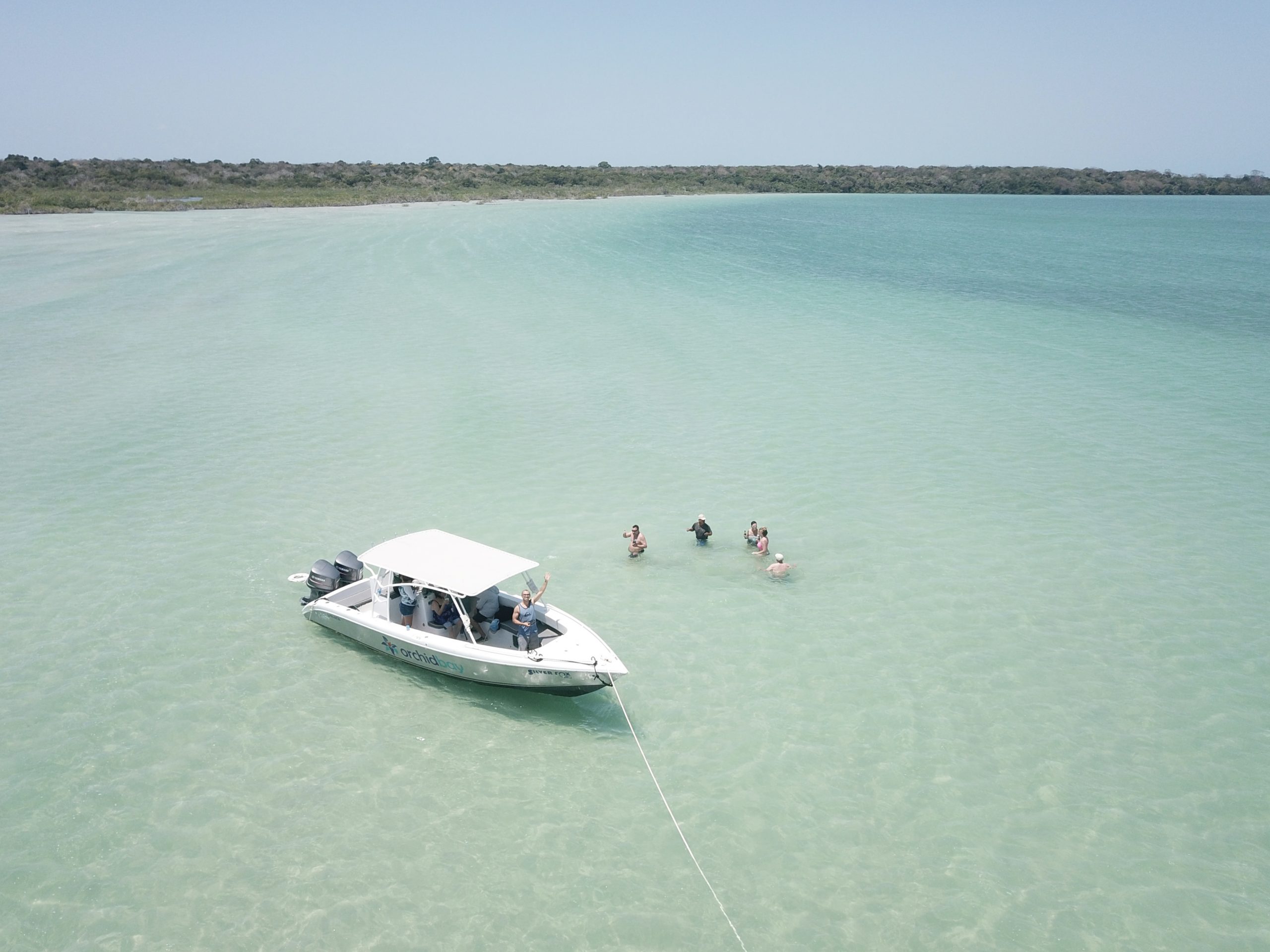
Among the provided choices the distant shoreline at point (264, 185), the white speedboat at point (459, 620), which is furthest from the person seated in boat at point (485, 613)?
the distant shoreline at point (264, 185)

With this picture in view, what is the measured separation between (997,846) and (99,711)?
551 inches

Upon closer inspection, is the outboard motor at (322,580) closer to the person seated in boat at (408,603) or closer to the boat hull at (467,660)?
the boat hull at (467,660)

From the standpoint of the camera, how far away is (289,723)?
1384 centimetres

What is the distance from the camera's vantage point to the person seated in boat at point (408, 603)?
15.1 m

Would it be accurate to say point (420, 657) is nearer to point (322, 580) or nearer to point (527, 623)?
point (527, 623)

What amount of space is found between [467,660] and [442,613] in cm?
117

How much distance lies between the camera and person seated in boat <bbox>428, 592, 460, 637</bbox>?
49.1 feet

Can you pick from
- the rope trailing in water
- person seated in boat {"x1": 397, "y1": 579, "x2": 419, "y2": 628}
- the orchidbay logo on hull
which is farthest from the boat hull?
the rope trailing in water

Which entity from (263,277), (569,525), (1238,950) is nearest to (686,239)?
(263,277)

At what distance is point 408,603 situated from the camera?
1506 centimetres

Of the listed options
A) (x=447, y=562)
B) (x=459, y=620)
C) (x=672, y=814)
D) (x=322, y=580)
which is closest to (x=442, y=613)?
(x=459, y=620)

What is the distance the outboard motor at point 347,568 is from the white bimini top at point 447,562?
1339 millimetres

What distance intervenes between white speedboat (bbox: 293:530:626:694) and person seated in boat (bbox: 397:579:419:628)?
1.7 inches

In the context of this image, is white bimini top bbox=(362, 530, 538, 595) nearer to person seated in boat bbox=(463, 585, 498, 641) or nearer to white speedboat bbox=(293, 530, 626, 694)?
white speedboat bbox=(293, 530, 626, 694)
